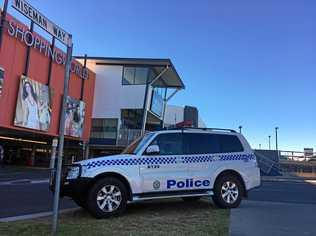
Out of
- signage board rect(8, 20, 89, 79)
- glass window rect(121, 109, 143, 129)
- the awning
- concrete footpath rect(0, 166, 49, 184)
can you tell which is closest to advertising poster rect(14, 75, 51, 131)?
signage board rect(8, 20, 89, 79)

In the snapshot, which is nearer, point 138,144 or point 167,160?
point 167,160

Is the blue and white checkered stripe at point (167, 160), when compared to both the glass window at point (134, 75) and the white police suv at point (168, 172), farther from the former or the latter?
the glass window at point (134, 75)

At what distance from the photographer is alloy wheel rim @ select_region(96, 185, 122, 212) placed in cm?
952

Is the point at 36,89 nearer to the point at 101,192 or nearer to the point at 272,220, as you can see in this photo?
the point at 101,192

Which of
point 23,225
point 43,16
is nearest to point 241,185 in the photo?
point 23,225

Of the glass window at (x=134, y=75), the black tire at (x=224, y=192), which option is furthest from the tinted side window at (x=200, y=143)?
the glass window at (x=134, y=75)

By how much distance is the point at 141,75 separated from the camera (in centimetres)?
5016

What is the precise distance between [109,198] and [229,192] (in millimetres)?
3107

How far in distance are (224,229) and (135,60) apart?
137ft

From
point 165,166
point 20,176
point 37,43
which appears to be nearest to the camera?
point 165,166

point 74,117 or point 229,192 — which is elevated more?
point 74,117

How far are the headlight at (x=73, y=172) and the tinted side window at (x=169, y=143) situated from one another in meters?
1.83

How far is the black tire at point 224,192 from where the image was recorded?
1097 centimetres

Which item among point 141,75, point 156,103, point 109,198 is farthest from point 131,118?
point 109,198
